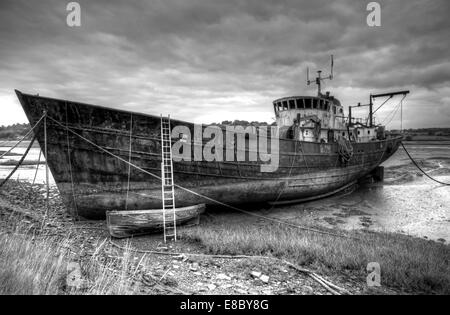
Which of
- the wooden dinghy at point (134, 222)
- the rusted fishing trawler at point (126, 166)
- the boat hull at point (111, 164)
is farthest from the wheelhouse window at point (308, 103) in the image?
the wooden dinghy at point (134, 222)

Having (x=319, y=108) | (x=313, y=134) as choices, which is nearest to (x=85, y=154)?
(x=313, y=134)

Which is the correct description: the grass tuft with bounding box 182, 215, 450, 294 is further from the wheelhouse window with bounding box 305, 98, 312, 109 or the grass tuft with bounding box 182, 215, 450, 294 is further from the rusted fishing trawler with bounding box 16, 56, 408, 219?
the wheelhouse window with bounding box 305, 98, 312, 109

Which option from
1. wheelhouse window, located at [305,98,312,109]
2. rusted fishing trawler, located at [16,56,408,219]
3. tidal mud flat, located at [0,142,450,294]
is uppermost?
wheelhouse window, located at [305,98,312,109]

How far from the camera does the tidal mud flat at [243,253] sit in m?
3.85

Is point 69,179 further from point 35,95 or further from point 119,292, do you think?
point 119,292

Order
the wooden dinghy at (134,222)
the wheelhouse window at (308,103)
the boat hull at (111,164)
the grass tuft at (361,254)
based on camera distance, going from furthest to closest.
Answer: the wheelhouse window at (308,103) → the boat hull at (111,164) → the wooden dinghy at (134,222) → the grass tuft at (361,254)

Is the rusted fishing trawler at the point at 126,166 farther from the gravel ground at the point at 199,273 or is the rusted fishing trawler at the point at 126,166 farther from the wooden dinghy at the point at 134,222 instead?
the gravel ground at the point at 199,273

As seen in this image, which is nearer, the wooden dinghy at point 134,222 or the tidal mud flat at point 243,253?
the tidal mud flat at point 243,253

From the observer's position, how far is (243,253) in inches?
213

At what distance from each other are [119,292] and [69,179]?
19.5ft

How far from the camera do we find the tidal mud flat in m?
3.85

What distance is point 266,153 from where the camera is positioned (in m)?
9.77

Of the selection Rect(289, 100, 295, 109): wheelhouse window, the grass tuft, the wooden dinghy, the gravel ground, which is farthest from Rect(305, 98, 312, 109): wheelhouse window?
the gravel ground

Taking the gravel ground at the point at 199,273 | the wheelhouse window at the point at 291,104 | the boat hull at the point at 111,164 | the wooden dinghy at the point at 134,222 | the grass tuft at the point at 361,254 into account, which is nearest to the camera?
the gravel ground at the point at 199,273
